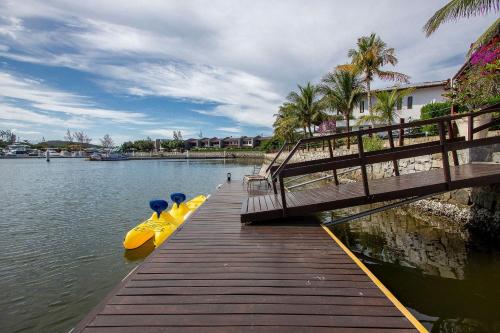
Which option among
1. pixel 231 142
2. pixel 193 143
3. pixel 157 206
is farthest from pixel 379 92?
pixel 193 143

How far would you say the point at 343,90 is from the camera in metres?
29.7

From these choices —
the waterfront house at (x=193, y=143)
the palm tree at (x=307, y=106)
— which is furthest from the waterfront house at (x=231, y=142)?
the palm tree at (x=307, y=106)

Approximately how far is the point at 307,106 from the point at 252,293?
125 ft

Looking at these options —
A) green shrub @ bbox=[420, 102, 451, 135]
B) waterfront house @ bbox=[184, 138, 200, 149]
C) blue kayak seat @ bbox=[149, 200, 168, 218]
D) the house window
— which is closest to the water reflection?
blue kayak seat @ bbox=[149, 200, 168, 218]

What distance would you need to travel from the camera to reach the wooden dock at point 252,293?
2.97 m

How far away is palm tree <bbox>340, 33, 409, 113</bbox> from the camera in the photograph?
82.2 ft

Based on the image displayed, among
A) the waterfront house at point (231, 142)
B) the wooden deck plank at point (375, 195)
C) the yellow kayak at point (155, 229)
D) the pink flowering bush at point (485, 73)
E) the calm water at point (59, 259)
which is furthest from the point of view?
the waterfront house at point (231, 142)

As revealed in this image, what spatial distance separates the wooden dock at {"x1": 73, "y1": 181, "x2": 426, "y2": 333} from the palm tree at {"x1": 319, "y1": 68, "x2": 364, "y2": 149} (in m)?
26.4

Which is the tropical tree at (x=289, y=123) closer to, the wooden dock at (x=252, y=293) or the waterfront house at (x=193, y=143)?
the wooden dock at (x=252, y=293)

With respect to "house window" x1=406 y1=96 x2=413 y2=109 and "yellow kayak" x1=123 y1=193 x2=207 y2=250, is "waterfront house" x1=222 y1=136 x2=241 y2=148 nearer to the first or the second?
"house window" x1=406 y1=96 x2=413 y2=109

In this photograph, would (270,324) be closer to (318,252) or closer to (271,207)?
(318,252)

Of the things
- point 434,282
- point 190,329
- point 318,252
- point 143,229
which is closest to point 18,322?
point 143,229

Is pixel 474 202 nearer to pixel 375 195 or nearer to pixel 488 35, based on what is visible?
pixel 375 195

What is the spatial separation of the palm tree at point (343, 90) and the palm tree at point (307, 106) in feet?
27.3
